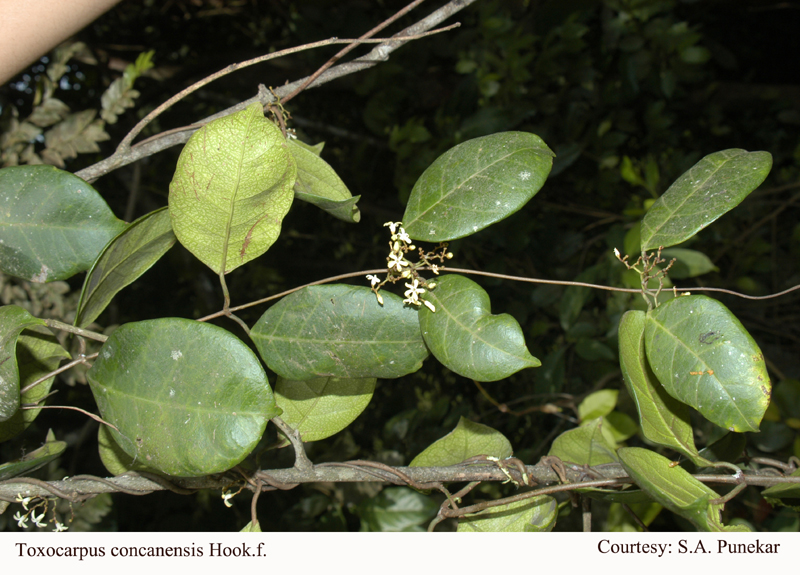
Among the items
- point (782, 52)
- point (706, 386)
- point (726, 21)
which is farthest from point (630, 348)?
point (782, 52)

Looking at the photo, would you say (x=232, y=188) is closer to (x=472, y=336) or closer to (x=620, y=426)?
(x=472, y=336)

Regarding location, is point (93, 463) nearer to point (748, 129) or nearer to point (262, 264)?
point (262, 264)

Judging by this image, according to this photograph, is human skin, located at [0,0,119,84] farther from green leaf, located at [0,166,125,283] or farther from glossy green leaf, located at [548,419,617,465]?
glossy green leaf, located at [548,419,617,465]

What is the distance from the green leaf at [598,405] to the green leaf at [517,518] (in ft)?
1.17

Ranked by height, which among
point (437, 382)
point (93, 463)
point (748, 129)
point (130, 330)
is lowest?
point (437, 382)

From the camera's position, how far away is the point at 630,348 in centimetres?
42

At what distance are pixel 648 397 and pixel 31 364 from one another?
1.70ft

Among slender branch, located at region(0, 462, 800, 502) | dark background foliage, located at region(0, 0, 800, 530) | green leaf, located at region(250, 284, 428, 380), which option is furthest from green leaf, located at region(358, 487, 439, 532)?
green leaf, located at region(250, 284, 428, 380)

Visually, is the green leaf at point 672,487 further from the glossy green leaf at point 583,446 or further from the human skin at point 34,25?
the human skin at point 34,25

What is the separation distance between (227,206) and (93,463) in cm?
112

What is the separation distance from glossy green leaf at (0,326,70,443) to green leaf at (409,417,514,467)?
1.12ft

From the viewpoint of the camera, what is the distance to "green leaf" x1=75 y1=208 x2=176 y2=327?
1.40ft
